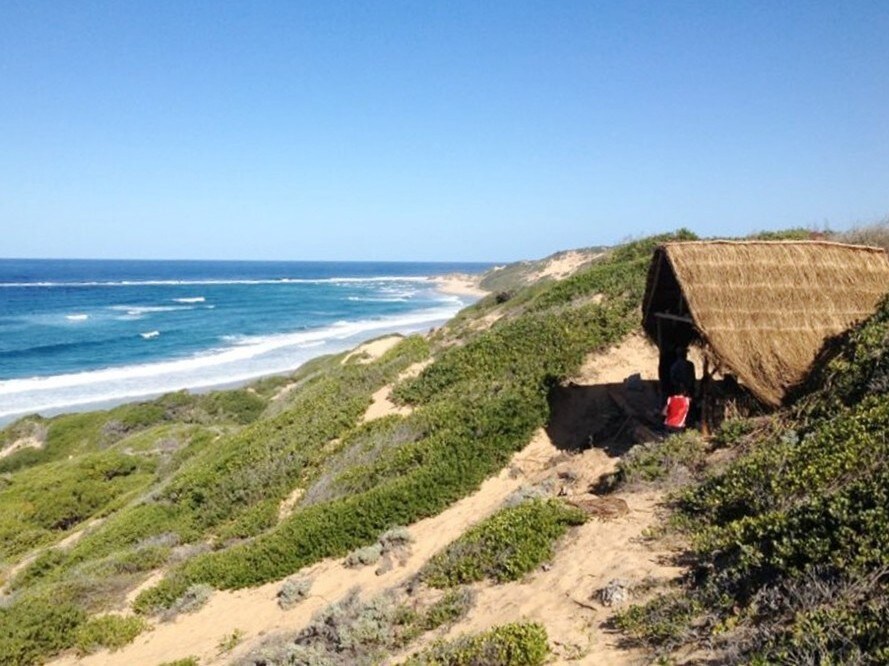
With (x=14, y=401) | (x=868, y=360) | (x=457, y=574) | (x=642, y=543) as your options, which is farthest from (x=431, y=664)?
(x=14, y=401)

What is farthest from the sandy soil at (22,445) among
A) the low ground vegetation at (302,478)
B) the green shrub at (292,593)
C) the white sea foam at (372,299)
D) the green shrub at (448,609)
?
the white sea foam at (372,299)

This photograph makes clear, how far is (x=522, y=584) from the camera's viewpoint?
7059 mm

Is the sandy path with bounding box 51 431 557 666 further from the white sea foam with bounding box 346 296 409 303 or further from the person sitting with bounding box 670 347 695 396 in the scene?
the white sea foam with bounding box 346 296 409 303

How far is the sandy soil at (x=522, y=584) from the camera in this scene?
6172mm

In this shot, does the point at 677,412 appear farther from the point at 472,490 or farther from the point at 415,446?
the point at 415,446

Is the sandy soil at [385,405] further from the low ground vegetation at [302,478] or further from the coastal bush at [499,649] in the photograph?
the coastal bush at [499,649]

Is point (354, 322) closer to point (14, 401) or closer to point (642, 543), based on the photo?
point (14, 401)

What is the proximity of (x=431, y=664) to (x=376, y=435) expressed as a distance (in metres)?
8.77

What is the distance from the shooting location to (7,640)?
9.49 m

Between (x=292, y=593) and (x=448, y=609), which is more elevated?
(x=448, y=609)

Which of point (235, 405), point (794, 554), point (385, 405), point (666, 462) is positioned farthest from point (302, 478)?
point (235, 405)

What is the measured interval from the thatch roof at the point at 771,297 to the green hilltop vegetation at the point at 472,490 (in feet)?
2.14

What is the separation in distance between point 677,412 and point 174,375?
133ft

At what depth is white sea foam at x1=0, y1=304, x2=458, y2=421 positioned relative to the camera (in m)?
37.8
